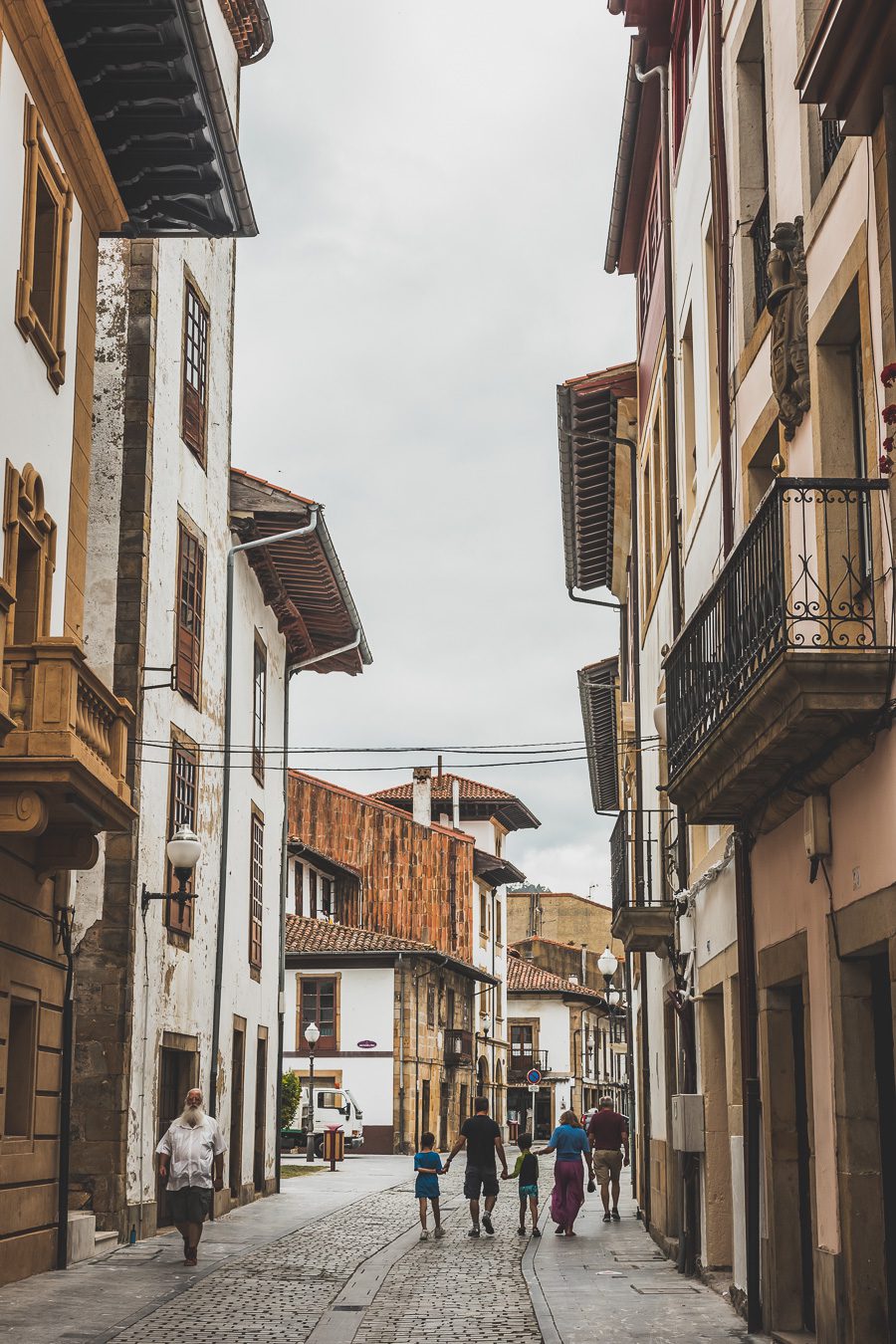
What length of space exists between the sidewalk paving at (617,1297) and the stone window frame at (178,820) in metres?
5.53

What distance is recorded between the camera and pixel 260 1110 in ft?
90.6

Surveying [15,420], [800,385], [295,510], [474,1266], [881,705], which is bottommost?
[474,1266]

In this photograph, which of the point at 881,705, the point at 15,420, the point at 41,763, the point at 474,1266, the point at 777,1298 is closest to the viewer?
the point at 881,705

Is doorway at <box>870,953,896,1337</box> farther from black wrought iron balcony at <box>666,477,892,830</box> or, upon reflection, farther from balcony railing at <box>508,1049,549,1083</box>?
balcony railing at <box>508,1049,549,1083</box>

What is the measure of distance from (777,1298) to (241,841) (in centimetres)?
1582

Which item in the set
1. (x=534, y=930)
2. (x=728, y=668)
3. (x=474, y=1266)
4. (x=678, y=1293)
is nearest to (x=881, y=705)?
(x=728, y=668)

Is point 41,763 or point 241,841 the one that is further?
point 241,841

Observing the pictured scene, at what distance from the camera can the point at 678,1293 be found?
14.2 m

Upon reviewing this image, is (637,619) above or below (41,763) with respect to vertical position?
above

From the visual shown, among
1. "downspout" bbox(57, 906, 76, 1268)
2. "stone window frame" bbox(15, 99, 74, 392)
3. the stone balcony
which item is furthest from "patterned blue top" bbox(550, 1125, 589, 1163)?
"stone window frame" bbox(15, 99, 74, 392)

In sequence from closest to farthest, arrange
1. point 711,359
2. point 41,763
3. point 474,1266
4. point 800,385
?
1. point 800,385
2. point 41,763
3. point 711,359
4. point 474,1266

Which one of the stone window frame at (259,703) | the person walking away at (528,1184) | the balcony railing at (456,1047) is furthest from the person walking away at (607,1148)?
the balcony railing at (456,1047)

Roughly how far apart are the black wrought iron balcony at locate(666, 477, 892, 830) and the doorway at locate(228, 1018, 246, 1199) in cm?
1513

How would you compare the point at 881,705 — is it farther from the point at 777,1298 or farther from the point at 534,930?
the point at 534,930
